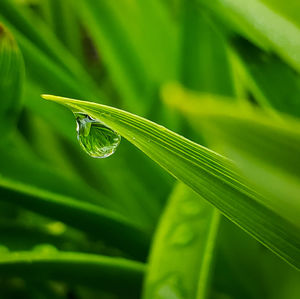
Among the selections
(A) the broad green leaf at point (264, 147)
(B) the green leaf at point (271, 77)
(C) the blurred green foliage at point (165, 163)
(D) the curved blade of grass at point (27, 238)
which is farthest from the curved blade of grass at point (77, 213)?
(A) the broad green leaf at point (264, 147)

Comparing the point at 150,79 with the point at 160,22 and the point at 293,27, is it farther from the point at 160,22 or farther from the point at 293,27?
the point at 293,27

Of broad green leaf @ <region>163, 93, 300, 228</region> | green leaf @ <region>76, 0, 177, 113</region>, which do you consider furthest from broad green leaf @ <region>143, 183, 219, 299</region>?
green leaf @ <region>76, 0, 177, 113</region>

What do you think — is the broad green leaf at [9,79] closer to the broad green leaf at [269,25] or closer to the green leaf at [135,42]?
the broad green leaf at [269,25]

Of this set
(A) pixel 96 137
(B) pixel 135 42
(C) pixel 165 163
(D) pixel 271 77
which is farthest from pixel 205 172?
(B) pixel 135 42

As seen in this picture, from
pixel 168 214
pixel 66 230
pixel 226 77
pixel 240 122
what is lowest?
pixel 240 122

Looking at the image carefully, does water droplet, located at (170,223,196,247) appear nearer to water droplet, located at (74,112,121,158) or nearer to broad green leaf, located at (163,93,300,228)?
water droplet, located at (74,112,121,158)

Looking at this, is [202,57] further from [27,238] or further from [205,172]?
[205,172]

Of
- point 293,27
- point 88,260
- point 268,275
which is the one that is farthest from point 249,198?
point 268,275
